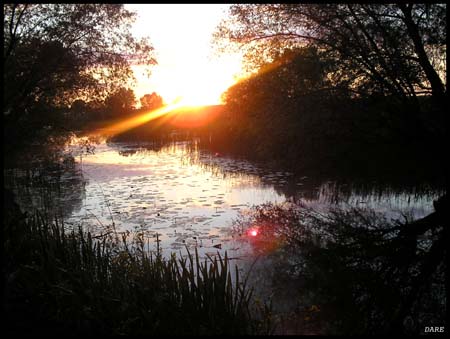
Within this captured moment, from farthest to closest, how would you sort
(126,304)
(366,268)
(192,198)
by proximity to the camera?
(192,198) → (366,268) → (126,304)

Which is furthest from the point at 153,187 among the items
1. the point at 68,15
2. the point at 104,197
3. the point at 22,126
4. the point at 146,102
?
the point at 146,102

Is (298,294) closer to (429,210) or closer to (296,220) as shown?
(296,220)

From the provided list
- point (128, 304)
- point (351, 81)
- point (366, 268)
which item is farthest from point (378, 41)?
point (128, 304)

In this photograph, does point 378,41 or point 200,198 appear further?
point 200,198

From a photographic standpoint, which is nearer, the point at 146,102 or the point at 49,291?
the point at 49,291

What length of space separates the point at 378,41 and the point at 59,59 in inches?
493

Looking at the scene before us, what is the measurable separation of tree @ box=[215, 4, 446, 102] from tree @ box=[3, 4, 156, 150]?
297 inches

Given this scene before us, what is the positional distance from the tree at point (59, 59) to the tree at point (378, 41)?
7534mm

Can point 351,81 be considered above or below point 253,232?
above

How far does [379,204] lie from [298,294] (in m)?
6.87

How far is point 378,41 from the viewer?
9547 millimetres

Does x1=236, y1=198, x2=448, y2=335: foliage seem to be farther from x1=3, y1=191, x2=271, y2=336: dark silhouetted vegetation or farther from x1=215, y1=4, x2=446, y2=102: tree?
x1=215, y1=4, x2=446, y2=102: tree

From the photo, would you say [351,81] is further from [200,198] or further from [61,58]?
[61,58]

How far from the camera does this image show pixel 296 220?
1048 centimetres
